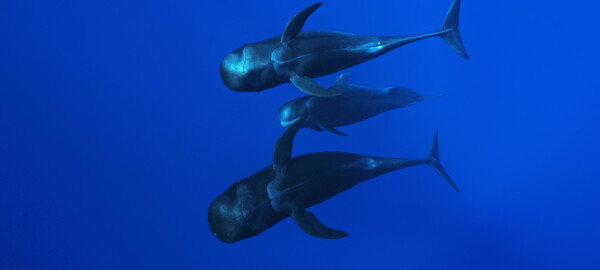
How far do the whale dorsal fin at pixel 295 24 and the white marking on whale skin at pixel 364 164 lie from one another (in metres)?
1.36

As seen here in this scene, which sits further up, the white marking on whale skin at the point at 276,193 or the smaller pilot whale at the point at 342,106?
the smaller pilot whale at the point at 342,106

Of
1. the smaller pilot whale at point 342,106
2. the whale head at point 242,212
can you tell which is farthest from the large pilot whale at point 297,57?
the whale head at point 242,212

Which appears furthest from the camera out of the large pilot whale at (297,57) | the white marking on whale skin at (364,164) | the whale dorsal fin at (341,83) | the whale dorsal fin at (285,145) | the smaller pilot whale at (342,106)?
the whale dorsal fin at (341,83)

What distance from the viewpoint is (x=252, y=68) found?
394 centimetres

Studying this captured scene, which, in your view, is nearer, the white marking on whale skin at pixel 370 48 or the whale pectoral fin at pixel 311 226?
the whale pectoral fin at pixel 311 226

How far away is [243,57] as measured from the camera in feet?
13.0

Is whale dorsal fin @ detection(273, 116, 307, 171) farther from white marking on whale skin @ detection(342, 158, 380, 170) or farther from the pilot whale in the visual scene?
white marking on whale skin @ detection(342, 158, 380, 170)

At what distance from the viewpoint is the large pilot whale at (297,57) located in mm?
3867

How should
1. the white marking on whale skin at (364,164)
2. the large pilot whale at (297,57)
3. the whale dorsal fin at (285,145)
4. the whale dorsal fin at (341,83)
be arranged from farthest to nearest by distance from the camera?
the whale dorsal fin at (341,83)
the white marking on whale skin at (364,164)
the large pilot whale at (297,57)
the whale dorsal fin at (285,145)

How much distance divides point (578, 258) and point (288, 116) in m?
6.29

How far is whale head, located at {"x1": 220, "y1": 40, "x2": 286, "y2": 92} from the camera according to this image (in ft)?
12.9

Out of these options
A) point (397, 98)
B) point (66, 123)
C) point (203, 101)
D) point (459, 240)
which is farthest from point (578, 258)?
point (66, 123)

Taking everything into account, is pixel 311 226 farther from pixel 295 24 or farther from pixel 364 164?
pixel 295 24

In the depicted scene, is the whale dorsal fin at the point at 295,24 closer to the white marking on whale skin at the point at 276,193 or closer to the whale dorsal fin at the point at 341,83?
the whale dorsal fin at the point at 341,83
